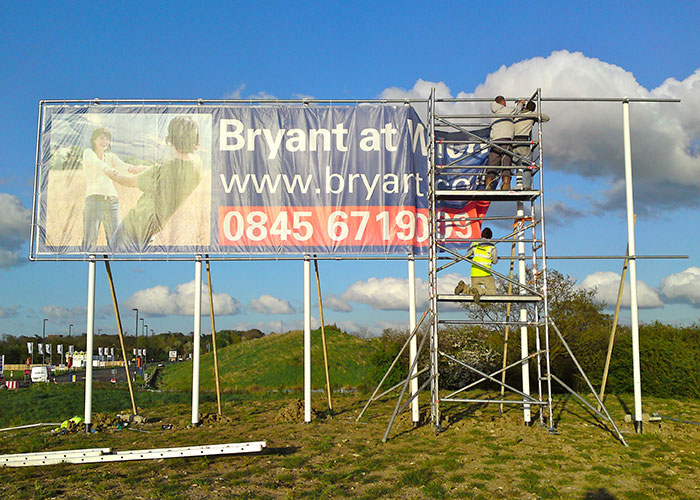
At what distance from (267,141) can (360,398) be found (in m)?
7.46

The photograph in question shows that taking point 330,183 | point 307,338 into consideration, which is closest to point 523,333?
point 307,338

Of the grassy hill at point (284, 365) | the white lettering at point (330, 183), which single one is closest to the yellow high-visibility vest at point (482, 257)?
the white lettering at point (330, 183)

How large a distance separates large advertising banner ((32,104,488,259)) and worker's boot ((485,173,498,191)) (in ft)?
1.64

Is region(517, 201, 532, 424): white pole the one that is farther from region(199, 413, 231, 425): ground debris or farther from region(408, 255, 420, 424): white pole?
region(199, 413, 231, 425): ground debris

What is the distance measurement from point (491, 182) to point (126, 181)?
768 cm

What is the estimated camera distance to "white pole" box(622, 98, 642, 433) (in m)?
11.5

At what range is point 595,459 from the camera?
9609 mm

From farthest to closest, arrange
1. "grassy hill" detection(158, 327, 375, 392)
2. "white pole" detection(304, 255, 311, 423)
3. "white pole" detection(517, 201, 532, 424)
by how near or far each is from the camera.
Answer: "grassy hill" detection(158, 327, 375, 392), "white pole" detection(304, 255, 311, 423), "white pole" detection(517, 201, 532, 424)

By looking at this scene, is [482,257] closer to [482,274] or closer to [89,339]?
[482,274]

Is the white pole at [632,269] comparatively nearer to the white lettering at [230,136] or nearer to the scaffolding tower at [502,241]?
the scaffolding tower at [502,241]

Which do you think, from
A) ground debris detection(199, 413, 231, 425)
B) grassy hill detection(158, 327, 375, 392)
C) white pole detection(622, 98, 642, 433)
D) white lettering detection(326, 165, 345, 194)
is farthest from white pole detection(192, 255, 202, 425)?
grassy hill detection(158, 327, 375, 392)

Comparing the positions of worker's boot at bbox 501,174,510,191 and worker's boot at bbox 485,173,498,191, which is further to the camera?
worker's boot at bbox 485,173,498,191

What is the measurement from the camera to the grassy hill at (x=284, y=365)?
30719 millimetres

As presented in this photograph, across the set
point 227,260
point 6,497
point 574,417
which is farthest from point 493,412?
point 6,497
